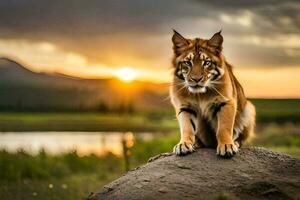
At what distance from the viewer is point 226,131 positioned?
35.7 ft

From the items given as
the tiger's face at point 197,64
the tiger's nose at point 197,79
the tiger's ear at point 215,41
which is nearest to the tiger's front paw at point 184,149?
the tiger's face at point 197,64

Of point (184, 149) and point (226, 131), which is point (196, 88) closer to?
point (226, 131)

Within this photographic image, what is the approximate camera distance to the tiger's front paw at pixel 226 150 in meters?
10.8

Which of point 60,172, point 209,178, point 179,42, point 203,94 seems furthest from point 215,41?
point 60,172

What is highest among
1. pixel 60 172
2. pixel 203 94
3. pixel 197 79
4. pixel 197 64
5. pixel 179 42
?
pixel 179 42

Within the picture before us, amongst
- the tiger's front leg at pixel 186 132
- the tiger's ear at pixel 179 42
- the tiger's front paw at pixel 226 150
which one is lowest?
the tiger's front paw at pixel 226 150

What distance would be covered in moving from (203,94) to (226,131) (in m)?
0.63

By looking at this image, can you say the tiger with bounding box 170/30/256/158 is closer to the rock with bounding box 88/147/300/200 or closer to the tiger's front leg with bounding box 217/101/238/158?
the tiger's front leg with bounding box 217/101/238/158

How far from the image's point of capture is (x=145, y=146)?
91.5 feet

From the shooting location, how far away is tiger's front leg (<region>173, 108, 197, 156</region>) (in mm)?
10969

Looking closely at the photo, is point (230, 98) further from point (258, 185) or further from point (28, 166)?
point (28, 166)

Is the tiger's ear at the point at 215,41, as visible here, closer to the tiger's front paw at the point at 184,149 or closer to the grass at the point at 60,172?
the tiger's front paw at the point at 184,149

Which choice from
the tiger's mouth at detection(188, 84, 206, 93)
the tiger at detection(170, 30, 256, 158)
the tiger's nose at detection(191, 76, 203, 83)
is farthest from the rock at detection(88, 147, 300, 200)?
the tiger's nose at detection(191, 76, 203, 83)

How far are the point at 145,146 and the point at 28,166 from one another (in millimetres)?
6764
